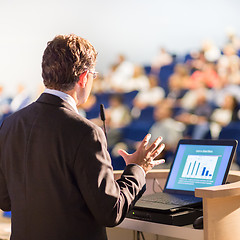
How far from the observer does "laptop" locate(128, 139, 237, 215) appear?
5.92 ft

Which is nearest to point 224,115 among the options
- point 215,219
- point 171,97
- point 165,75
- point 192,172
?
point 171,97

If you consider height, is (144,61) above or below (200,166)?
above

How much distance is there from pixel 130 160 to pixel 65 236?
335 mm

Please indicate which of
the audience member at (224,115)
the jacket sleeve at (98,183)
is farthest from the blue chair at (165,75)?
the jacket sleeve at (98,183)

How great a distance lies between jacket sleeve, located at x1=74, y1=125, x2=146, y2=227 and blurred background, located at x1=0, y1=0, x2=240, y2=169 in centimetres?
321

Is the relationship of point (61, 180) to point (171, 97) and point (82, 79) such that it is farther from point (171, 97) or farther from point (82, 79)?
point (171, 97)

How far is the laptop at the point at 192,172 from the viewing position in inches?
71.0

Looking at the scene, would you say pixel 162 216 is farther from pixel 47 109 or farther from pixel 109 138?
pixel 109 138

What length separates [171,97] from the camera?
15.9 feet

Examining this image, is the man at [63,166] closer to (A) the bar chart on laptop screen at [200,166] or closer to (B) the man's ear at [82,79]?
(B) the man's ear at [82,79]

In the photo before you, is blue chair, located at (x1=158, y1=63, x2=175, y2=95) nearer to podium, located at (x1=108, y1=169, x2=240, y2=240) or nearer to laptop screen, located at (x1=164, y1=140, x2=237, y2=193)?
laptop screen, located at (x1=164, y1=140, x2=237, y2=193)

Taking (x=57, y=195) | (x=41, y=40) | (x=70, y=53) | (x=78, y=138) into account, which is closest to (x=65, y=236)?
(x=57, y=195)

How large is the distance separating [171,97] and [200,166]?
289 cm

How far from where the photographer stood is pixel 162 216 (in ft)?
5.34
